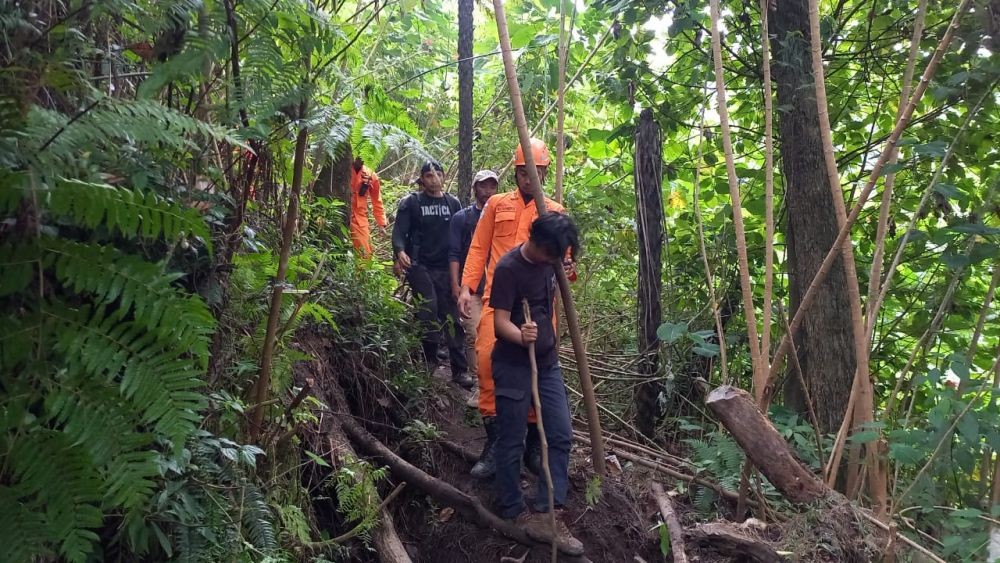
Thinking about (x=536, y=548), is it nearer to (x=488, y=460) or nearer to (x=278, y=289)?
(x=488, y=460)

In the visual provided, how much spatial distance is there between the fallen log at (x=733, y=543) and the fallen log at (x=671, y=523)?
0.91ft

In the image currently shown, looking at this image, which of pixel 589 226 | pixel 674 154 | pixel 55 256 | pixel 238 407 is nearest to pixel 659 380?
pixel 589 226

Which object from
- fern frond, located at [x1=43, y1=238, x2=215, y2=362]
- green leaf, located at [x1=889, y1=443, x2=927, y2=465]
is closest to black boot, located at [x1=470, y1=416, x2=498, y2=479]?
green leaf, located at [x1=889, y1=443, x2=927, y2=465]

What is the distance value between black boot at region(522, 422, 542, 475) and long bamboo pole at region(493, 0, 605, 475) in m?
0.32

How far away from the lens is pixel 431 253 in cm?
589

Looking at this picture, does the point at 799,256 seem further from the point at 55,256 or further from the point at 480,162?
the point at 480,162

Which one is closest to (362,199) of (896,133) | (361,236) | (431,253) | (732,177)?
(361,236)

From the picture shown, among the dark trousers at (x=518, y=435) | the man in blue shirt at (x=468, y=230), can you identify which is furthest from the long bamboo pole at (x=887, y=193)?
the man in blue shirt at (x=468, y=230)

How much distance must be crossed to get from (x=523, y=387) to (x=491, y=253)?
1.09 m

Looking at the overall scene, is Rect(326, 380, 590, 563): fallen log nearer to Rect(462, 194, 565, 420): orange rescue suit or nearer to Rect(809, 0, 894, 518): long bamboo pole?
Rect(462, 194, 565, 420): orange rescue suit

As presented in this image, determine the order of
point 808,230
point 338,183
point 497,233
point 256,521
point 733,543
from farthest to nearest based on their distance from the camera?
1. point 338,183
2. point 808,230
3. point 497,233
4. point 733,543
5. point 256,521

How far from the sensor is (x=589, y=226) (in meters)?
6.59

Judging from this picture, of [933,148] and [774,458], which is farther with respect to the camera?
[774,458]

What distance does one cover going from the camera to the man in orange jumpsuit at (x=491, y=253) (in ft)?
13.3
